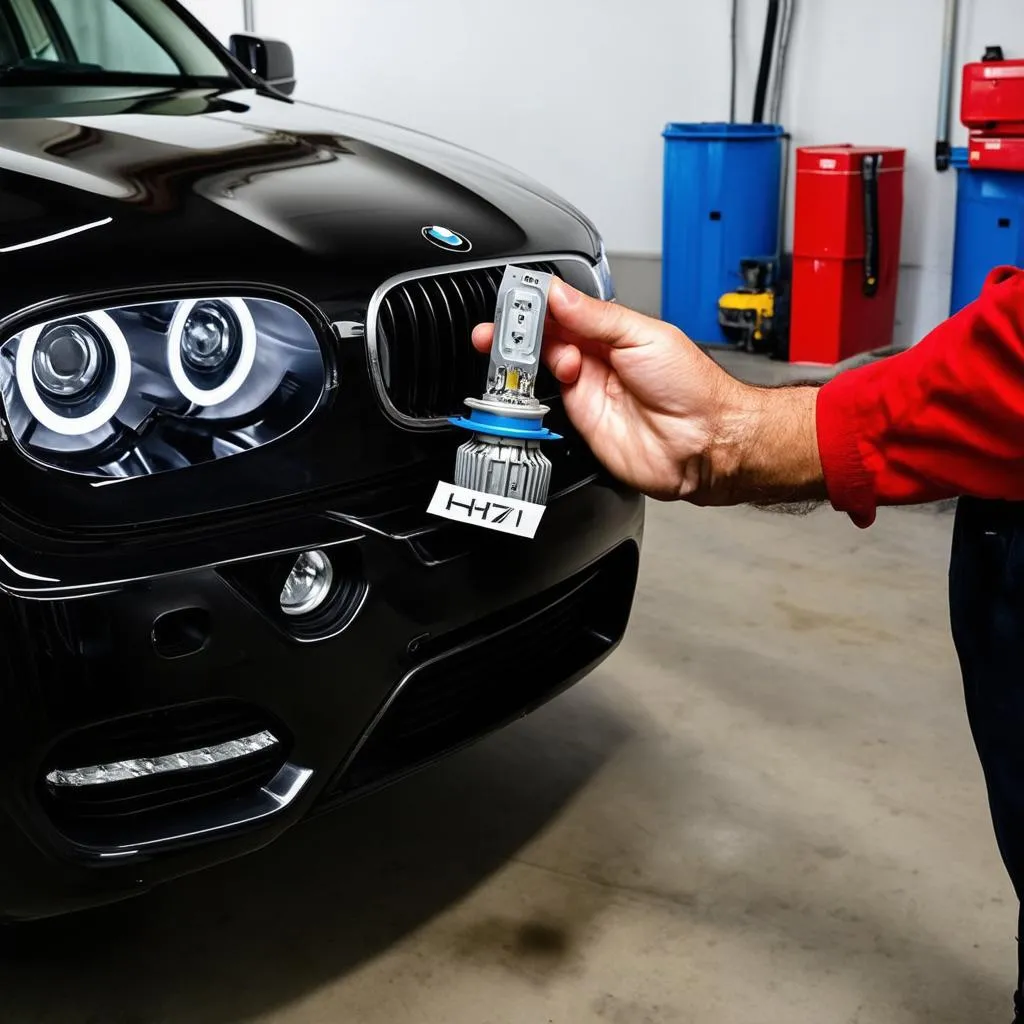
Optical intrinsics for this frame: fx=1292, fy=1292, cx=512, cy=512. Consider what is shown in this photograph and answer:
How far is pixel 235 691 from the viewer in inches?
49.8

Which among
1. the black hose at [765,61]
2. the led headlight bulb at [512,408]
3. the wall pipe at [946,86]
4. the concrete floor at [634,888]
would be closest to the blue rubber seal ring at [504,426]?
the led headlight bulb at [512,408]

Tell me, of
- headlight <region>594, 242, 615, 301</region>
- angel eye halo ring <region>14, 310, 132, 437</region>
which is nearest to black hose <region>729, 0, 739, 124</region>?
headlight <region>594, 242, 615, 301</region>

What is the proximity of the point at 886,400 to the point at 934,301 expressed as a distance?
4.30m

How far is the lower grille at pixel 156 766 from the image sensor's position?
1241 mm

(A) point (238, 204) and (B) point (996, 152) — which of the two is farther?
(B) point (996, 152)

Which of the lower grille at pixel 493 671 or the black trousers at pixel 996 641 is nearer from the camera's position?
the black trousers at pixel 996 641

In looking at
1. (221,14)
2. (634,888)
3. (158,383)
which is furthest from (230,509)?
(221,14)

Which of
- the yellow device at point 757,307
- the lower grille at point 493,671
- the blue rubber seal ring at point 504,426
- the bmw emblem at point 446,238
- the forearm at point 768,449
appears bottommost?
the yellow device at point 757,307

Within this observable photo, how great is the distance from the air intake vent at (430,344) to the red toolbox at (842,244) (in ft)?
11.7

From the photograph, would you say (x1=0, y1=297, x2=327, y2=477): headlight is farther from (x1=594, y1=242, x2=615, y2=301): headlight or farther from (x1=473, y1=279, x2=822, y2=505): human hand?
(x1=594, y1=242, x2=615, y2=301): headlight

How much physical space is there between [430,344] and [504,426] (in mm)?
219

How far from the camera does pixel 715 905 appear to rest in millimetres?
1759

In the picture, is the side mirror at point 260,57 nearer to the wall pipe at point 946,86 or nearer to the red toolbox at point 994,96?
the red toolbox at point 994,96

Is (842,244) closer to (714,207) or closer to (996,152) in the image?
(714,207)
